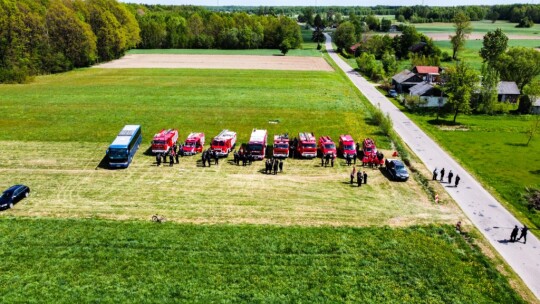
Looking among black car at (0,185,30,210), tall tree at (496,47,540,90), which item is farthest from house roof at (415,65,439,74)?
black car at (0,185,30,210)

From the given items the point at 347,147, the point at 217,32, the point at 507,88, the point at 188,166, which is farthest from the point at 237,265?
the point at 217,32

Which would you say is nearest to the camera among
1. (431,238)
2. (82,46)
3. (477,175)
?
(431,238)

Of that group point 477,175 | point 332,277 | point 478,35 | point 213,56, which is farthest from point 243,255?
point 478,35

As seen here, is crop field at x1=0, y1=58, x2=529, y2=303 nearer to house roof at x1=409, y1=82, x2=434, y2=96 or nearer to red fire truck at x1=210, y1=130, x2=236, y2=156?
red fire truck at x1=210, y1=130, x2=236, y2=156

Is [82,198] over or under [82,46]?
under

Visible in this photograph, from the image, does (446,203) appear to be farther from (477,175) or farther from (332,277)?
(332,277)

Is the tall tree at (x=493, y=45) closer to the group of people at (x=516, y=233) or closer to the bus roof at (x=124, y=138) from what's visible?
the group of people at (x=516, y=233)

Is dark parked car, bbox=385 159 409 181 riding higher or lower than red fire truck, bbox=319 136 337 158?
lower
